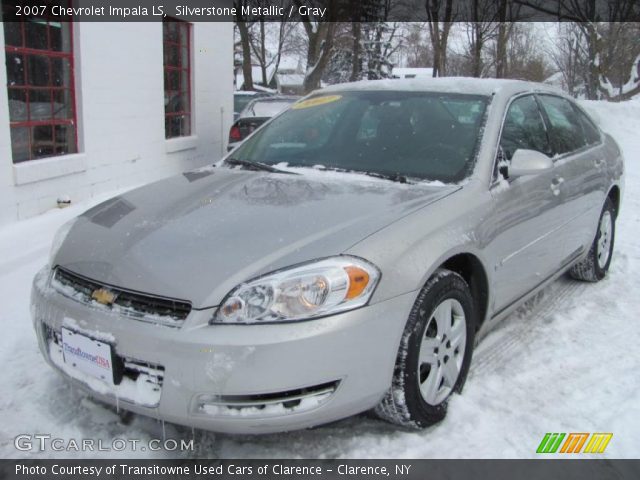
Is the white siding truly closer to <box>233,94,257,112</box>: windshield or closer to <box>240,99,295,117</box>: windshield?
<box>240,99,295,117</box>: windshield

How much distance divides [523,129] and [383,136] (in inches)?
34.9

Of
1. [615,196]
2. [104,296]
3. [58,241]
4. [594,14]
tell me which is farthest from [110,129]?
[594,14]

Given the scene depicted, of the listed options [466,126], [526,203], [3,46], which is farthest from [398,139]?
[3,46]

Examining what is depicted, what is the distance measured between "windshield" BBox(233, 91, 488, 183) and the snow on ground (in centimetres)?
115

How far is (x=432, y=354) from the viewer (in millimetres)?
2729

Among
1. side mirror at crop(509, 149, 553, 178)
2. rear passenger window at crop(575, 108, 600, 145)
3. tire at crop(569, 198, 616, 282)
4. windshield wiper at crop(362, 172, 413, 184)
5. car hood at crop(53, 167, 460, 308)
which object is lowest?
tire at crop(569, 198, 616, 282)

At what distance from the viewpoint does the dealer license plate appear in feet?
7.68

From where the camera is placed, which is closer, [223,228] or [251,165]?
[223,228]

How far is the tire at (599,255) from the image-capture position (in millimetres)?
4809

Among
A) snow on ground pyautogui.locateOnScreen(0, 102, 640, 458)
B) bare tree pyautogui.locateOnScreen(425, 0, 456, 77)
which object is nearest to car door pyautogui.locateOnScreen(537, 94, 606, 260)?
snow on ground pyautogui.locateOnScreen(0, 102, 640, 458)

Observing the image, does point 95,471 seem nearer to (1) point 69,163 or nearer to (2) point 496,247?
(2) point 496,247

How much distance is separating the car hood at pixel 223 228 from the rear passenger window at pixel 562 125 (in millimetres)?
1493

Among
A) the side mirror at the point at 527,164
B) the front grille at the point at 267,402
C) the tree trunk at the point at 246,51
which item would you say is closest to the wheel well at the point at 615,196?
the side mirror at the point at 527,164

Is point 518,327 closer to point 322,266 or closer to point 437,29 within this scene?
point 322,266
